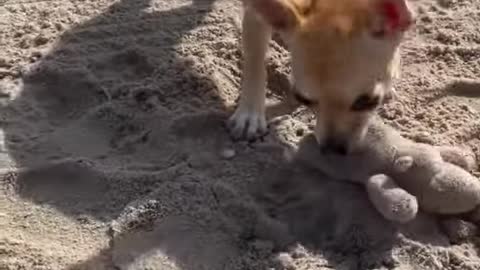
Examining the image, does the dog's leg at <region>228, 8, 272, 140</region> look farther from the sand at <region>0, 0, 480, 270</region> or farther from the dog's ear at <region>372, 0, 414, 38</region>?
the dog's ear at <region>372, 0, 414, 38</region>

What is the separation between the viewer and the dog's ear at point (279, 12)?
3.27m

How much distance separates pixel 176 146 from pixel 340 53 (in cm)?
89

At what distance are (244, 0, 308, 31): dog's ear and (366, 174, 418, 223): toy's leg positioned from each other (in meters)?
0.63

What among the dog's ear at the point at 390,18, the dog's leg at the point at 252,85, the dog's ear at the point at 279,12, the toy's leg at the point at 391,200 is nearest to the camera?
the toy's leg at the point at 391,200

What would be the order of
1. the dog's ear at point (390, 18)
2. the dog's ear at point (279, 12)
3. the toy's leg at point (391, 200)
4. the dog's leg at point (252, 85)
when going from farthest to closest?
1. the dog's leg at point (252, 85)
2. the dog's ear at point (279, 12)
3. the dog's ear at point (390, 18)
4. the toy's leg at point (391, 200)

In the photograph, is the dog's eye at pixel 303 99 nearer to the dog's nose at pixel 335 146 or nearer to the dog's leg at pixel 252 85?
the dog's nose at pixel 335 146

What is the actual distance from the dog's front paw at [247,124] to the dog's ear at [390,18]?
77 cm

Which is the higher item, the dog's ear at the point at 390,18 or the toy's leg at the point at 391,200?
the dog's ear at the point at 390,18

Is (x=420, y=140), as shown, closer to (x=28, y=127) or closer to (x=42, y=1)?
(x=28, y=127)

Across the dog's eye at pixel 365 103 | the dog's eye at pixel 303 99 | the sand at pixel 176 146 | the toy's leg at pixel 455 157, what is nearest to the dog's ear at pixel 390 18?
the dog's eye at pixel 365 103

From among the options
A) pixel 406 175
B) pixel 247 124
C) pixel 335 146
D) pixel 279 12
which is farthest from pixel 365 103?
pixel 247 124

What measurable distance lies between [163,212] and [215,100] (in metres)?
0.75

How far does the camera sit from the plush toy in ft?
10.2

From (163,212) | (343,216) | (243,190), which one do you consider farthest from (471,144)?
(163,212)
